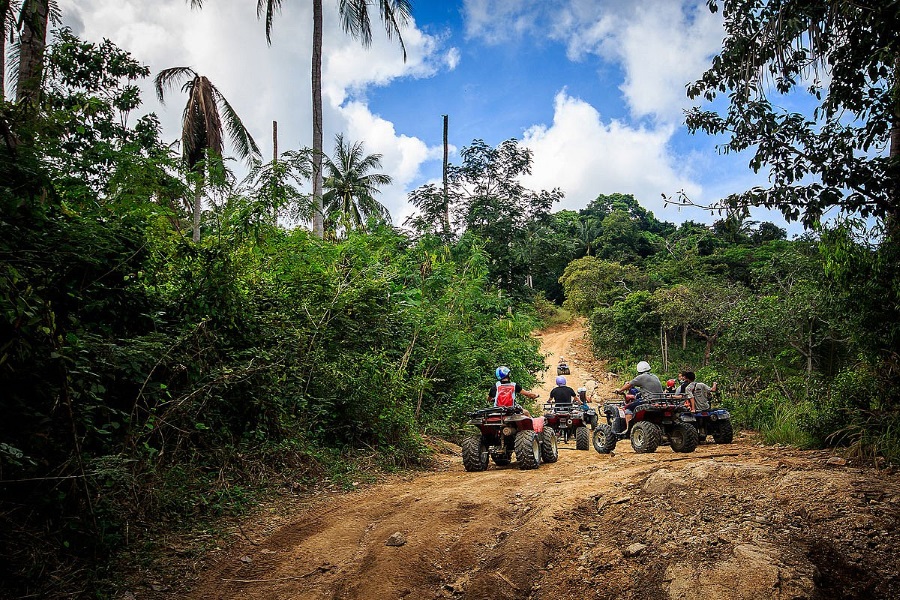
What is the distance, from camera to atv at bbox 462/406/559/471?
330 inches

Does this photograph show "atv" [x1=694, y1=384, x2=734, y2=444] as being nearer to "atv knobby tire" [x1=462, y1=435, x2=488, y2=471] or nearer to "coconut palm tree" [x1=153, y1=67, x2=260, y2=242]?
"atv knobby tire" [x1=462, y1=435, x2=488, y2=471]

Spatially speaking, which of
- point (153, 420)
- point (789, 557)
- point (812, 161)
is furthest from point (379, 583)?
point (812, 161)

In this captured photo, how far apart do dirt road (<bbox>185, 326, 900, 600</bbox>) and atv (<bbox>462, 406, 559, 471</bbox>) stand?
208 cm

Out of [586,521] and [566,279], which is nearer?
A: [586,521]

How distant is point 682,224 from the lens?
161 ft

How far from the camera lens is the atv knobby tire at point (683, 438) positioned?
9320 millimetres

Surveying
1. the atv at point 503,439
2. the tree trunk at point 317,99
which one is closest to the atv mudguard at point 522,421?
the atv at point 503,439

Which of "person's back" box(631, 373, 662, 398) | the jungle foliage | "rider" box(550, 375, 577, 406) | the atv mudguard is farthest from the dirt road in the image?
"rider" box(550, 375, 577, 406)

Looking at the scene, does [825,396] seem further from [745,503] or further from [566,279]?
[566,279]

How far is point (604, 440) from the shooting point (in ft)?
34.5

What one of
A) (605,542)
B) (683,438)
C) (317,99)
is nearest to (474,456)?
(683,438)

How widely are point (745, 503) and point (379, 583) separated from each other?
2.97 metres

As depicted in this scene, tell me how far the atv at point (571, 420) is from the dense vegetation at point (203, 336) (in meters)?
1.98

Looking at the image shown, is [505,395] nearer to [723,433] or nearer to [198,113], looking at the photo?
[723,433]
